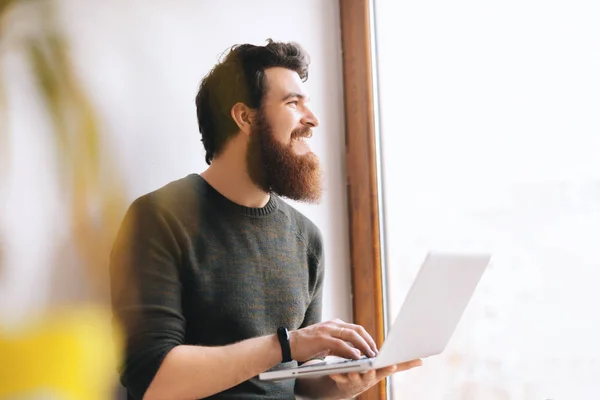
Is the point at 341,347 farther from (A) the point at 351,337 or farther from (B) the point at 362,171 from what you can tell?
(B) the point at 362,171

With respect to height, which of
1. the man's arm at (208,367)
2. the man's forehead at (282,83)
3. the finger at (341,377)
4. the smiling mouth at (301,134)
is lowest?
the finger at (341,377)

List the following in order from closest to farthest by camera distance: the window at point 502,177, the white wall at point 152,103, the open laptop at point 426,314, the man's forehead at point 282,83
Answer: the white wall at point 152,103
the open laptop at point 426,314
the window at point 502,177
the man's forehead at point 282,83

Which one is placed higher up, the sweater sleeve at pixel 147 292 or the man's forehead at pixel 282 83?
the man's forehead at pixel 282 83

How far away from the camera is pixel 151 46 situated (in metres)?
1.25

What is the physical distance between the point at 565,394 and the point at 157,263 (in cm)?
96

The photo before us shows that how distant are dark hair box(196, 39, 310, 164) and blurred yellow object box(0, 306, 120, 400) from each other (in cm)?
97

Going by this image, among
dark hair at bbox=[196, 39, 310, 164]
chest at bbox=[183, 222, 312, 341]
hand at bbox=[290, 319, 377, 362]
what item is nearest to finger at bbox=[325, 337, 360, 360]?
hand at bbox=[290, 319, 377, 362]

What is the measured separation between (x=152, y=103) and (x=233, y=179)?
29cm

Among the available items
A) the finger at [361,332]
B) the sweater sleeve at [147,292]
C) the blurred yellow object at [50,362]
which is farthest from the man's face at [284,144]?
the blurred yellow object at [50,362]

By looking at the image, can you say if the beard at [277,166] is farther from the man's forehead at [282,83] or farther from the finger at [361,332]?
the finger at [361,332]

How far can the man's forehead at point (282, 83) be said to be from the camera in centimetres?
166

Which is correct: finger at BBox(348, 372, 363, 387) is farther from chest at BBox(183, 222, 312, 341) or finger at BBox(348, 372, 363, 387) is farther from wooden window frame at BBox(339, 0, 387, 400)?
wooden window frame at BBox(339, 0, 387, 400)

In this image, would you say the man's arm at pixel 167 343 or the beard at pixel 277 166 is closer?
the man's arm at pixel 167 343

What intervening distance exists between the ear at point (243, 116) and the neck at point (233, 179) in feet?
0.19
